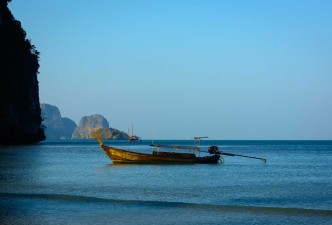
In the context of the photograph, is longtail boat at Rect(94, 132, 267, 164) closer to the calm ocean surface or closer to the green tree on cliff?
the calm ocean surface

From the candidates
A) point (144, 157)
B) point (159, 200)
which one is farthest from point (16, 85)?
point (159, 200)

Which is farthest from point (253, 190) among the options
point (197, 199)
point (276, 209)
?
point (276, 209)

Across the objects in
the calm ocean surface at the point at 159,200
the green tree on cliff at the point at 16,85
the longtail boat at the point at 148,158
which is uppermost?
the green tree on cliff at the point at 16,85

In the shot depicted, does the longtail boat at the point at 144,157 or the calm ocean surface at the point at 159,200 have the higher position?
the longtail boat at the point at 144,157

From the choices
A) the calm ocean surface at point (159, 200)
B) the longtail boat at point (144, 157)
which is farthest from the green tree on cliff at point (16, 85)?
the calm ocean surface at point (159, 200)

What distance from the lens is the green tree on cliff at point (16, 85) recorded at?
112 meters

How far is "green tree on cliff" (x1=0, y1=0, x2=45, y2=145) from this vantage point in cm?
11162

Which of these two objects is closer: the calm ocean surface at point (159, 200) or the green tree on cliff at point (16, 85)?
the calm ocean surface at point (159, 200)

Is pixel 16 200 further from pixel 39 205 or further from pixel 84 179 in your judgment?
pixel 84 179

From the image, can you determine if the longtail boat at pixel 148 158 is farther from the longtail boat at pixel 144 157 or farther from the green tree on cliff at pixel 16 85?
the green tree on cliff at pixel 16 85

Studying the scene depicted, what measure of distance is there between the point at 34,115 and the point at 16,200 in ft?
345

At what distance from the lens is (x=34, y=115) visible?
5113 inches

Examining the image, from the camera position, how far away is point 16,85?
118000 mm

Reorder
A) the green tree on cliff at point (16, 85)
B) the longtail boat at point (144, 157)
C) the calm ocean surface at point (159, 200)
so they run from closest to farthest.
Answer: the calm ocean surface at point (159, 200)
the longtail boat at point (144, 157)
the green tree on cliff at point (16, 85)
